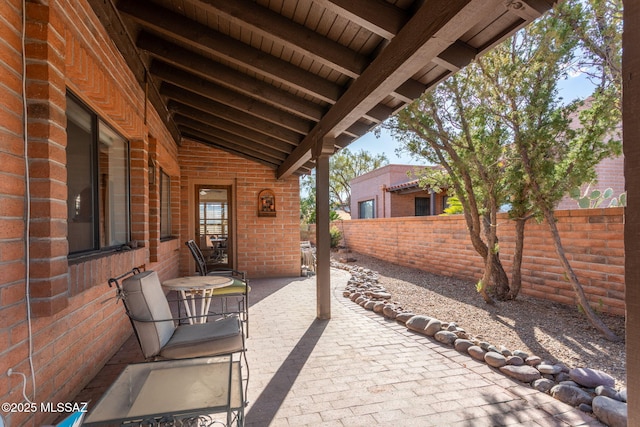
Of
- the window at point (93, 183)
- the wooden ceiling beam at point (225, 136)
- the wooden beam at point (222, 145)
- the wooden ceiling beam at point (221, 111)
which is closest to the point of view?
the window at point (93, 183)

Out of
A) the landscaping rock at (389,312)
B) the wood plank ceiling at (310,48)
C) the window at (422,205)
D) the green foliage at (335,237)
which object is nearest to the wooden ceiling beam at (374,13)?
the wood plank ceiling at (310,48)

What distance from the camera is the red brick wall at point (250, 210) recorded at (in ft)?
22.2

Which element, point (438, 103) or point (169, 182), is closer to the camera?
point (438, 103)

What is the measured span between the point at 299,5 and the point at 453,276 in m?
5.86

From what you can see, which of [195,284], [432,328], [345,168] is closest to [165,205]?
[195,284]

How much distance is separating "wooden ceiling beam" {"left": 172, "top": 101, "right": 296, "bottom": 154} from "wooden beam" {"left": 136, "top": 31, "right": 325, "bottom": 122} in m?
1.52

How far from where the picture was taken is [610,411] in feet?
6.58

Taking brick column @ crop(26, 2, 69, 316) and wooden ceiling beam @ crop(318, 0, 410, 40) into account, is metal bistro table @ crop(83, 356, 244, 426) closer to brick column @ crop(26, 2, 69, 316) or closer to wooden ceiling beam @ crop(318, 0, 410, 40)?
brick column @ crop(26, 2, 69, 316)

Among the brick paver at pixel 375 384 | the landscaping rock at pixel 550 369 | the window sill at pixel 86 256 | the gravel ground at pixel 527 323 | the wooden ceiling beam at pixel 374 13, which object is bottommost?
the gravel ground at pixel 527 323

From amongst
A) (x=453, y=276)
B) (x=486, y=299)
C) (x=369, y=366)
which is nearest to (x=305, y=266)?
(x=453, y=276)

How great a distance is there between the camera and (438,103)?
4.95 metres

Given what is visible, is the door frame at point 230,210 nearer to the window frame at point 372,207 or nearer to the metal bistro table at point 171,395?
the metal bistro table at point 171,395

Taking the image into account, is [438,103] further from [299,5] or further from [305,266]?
[305,266]

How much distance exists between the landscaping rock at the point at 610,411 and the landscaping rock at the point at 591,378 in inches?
10.4
